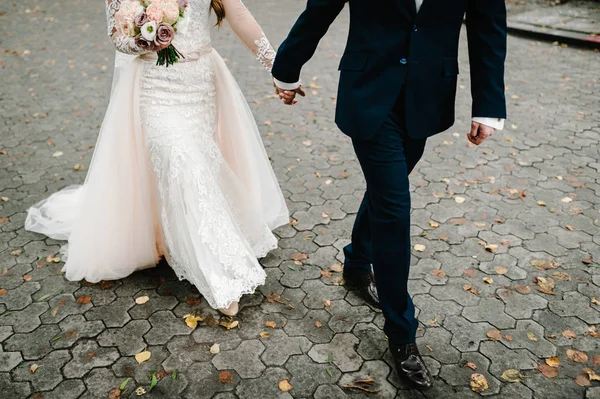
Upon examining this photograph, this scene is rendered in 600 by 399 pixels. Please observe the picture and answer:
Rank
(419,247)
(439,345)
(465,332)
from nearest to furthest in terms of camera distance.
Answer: (439,345), (465,332), (419,247)

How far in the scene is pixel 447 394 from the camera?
296 centimetres

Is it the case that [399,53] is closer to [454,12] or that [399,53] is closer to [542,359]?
[454,12]

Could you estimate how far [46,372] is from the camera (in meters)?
3.11

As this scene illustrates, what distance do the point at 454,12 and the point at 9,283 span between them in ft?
11.4

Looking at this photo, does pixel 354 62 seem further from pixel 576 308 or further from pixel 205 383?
pixel 576 308

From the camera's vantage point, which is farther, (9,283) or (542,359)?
(9,283)

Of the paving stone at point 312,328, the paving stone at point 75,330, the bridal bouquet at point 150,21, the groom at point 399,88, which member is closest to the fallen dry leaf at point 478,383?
the groom at point 399,88

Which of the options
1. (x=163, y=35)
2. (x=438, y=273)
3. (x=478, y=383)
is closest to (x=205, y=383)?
(x=478, y=383)

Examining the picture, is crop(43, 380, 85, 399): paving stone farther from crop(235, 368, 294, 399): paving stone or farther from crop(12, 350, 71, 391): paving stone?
crop(235, 368, 294, 399): paving stone

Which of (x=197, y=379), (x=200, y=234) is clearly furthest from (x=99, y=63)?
(x=197, y=379)

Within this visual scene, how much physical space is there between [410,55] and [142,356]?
2.29 metres

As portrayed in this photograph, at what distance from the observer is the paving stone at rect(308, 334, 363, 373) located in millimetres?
3158

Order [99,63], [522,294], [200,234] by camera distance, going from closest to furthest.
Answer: [200,234]
[522,294]
[99,63]

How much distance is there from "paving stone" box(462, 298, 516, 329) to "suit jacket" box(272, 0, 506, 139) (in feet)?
4.60
